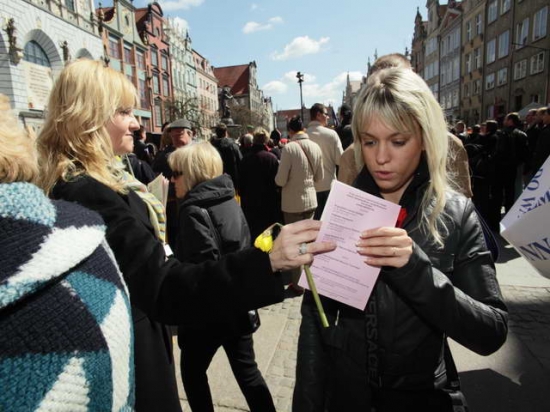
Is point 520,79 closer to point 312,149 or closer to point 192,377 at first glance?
point 312,149

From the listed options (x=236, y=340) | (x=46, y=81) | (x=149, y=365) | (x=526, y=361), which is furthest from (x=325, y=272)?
(x=46, y=81)

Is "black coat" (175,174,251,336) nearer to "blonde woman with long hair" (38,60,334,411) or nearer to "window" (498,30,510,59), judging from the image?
"blonde woman with long hair" (38,60,334,411)

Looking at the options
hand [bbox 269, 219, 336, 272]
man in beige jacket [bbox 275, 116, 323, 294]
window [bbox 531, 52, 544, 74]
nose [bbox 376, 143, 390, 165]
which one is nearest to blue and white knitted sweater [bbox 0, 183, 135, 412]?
hand [bbox 269, 219, 336, 272]

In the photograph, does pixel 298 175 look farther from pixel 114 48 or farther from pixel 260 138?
pixel 114 48

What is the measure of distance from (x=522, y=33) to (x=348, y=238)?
32875mm

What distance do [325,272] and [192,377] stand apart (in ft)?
5.18

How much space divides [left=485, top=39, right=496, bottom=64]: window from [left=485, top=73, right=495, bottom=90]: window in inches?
47.6

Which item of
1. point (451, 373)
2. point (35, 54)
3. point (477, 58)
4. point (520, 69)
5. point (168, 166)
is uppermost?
point (477, 58)

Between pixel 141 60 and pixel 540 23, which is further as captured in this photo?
pixel 141 60

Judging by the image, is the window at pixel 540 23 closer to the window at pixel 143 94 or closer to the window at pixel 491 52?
the window at pixel 491 52

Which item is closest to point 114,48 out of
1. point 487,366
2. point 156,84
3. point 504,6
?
point 156,84

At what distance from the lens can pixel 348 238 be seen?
45.4 inches

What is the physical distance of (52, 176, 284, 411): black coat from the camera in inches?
48.3

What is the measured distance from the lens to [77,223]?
0.88 metres
